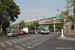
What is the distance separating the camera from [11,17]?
Answer: 39.7m

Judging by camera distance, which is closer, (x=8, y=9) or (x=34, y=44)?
(x=34, y=44)

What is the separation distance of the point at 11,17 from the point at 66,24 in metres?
31.8

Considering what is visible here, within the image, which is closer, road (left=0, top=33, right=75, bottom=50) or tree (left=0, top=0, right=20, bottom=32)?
road (left=0, top=33, right=75, bottom=50)

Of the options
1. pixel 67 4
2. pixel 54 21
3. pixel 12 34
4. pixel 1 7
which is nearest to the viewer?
pixel 12 34

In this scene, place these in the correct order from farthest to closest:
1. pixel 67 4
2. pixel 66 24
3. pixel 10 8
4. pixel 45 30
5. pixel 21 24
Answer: pixel 21 24
pixel 66 24
pixel 45 30
pixel 10 8
pixel 67 4

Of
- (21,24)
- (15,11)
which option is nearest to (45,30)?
(15,11)

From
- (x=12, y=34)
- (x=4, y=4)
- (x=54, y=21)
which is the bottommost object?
(x=12, y=34)

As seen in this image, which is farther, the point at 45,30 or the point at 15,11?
the point at 45,30

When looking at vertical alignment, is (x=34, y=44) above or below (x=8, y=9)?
below

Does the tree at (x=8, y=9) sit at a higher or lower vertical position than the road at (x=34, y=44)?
higher

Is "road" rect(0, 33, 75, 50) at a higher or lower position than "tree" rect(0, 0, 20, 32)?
lower

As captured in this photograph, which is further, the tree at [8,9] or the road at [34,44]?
the tree at [8,9]

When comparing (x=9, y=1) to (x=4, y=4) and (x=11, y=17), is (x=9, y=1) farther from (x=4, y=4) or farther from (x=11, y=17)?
(x=11, y=17)

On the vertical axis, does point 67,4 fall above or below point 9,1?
below
